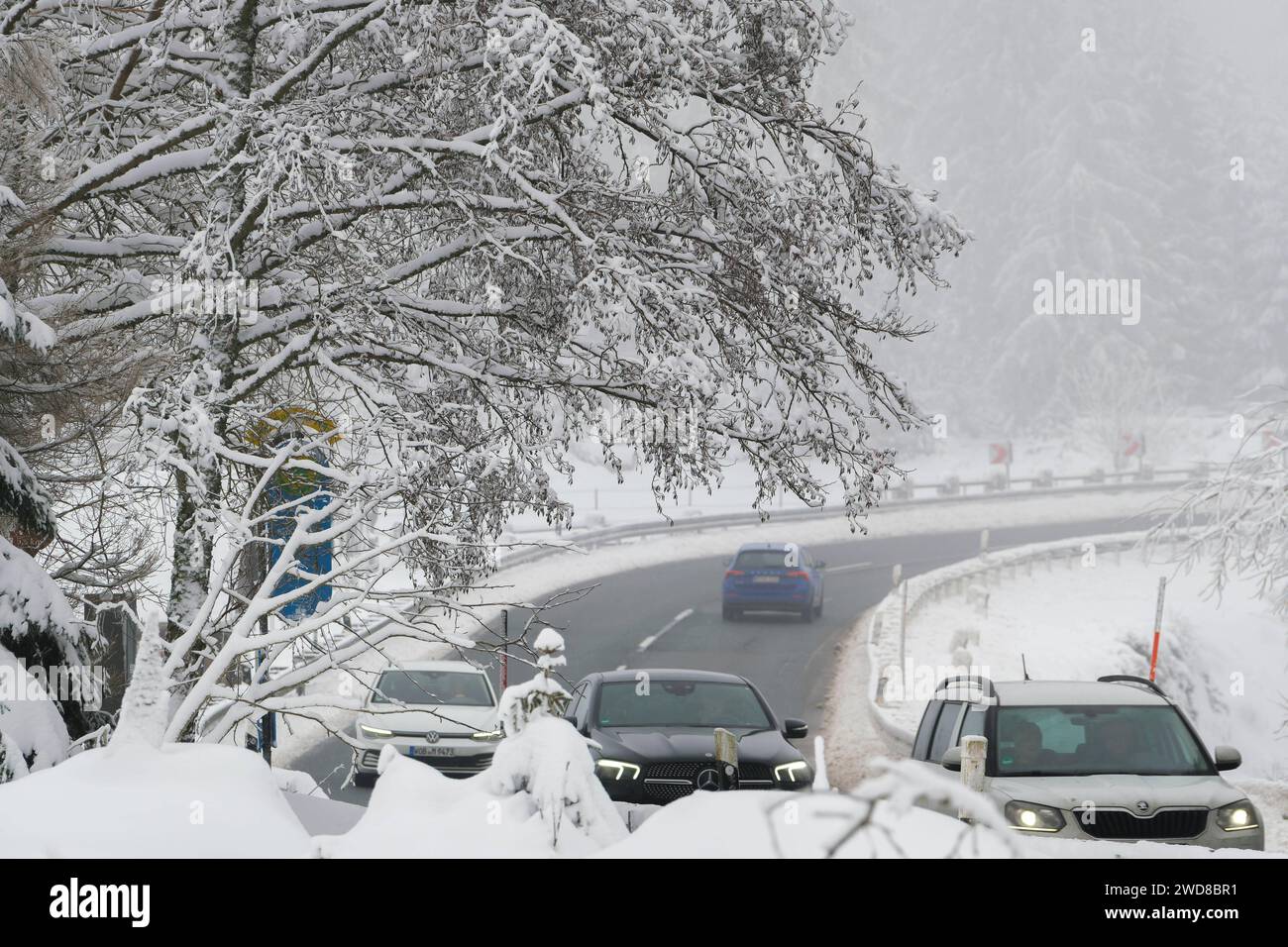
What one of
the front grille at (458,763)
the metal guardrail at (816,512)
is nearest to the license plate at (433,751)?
the front grille at (458,763)

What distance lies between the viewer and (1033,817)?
834cm

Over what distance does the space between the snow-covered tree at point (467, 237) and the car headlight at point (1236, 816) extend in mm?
3111

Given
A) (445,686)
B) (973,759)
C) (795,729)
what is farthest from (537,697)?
(445,686)

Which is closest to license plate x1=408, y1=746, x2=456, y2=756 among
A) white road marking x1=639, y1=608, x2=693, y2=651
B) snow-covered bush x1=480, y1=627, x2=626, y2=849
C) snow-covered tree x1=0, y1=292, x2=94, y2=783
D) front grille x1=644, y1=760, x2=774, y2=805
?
front grille x1=644, y1=760, x2=774, y2=805

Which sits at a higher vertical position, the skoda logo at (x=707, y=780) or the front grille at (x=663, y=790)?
the skoda logo at (x=707, y=780)

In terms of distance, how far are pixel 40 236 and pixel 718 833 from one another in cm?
Answer: 685

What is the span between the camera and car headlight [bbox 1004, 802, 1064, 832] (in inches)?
328

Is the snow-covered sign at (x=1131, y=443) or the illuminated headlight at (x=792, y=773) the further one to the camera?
the snow-covered sign at (x=1131, y=443)

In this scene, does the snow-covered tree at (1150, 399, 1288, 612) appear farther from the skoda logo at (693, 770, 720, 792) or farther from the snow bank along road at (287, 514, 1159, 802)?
the skoda logo at (693, 770, 720, 792)

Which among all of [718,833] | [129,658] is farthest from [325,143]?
[718,833]

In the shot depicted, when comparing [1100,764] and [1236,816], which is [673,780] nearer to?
[1100,764]

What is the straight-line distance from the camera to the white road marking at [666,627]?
25.4 metres

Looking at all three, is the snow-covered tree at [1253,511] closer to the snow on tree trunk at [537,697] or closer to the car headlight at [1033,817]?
the car headlight at [1033,817]
